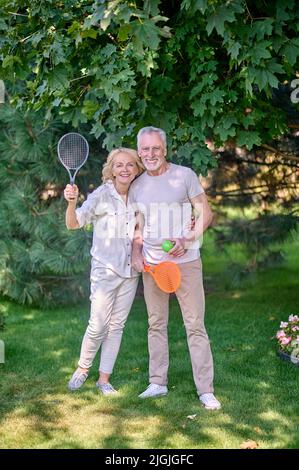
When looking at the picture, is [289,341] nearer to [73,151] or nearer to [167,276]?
[167,276]

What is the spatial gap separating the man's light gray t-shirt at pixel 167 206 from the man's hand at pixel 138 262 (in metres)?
0.06

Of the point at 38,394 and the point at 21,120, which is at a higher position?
the point at 21,120

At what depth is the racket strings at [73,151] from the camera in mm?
5090

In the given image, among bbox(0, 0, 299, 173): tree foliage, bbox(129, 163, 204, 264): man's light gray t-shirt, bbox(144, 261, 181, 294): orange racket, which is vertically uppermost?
bbox(0, 0, 299, 173): tree foliage

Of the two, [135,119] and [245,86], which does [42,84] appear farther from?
[245,86]

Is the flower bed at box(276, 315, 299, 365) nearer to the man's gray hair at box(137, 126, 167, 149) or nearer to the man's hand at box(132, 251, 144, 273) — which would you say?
the man's hand at box(132, 251, 144, 273)

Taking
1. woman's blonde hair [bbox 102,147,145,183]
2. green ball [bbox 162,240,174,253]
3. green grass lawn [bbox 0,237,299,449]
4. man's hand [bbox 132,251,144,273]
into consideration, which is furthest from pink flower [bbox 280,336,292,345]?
woman's blonde hair [bbox 102,147,145,183]

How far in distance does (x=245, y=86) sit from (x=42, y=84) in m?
1.38

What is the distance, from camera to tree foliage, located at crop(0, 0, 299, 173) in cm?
404

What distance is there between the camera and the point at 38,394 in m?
4.99

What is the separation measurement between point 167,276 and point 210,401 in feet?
2.68

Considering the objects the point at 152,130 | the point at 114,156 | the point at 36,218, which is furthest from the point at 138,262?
the point at 36,218

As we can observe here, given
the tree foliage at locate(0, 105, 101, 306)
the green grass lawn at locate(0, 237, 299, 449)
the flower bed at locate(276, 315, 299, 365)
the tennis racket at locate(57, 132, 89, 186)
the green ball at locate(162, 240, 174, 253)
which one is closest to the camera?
the green grass lawn at locate(0, 237, 299, 449)

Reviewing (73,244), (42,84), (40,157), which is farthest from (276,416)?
(40,157)
